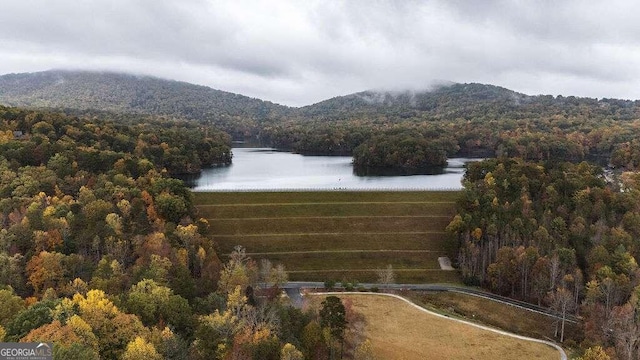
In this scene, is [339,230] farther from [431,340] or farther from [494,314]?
[431,340]

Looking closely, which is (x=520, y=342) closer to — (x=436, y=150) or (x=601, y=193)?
A: (x=601, y=193)

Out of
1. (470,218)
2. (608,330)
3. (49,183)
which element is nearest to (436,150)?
(470,218)

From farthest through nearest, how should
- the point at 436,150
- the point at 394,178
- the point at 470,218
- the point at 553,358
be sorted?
the point at 436,150, the point at 394,178, the point at 470,218, the point at 553,358

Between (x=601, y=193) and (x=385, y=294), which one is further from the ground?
(x=601, y=193)

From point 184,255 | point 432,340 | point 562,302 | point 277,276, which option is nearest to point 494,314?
point 562,302

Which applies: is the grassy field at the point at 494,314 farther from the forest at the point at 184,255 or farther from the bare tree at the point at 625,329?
the bare tree at the point at 625,329

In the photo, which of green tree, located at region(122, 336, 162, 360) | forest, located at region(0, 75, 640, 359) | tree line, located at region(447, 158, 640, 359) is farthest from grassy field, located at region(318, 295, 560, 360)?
green tree, located at region(122, 336, 162, 360)

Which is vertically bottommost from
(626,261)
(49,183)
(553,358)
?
(553,358)
